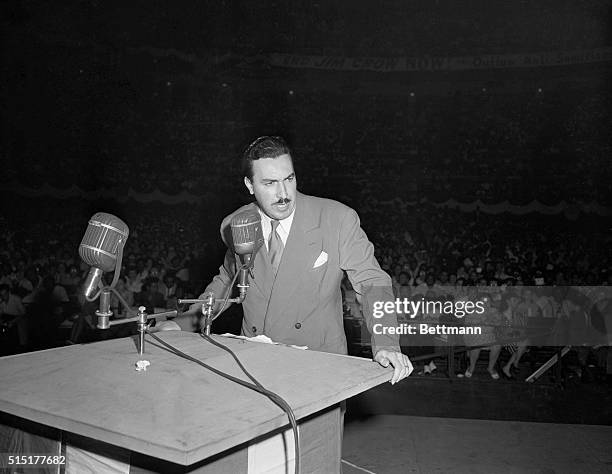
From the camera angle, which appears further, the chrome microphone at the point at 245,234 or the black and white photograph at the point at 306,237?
the chrome microphone at the point at 245,234

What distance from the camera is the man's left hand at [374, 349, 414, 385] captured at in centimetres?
184

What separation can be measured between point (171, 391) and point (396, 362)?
0.76m

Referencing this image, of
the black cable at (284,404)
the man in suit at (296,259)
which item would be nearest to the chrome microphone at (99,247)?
the black cable at (284,404)

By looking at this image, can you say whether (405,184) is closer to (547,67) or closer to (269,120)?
(269,120)

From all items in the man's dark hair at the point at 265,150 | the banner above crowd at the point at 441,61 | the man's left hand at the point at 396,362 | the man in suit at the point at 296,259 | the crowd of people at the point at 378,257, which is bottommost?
the crowd of people at the point at 378,257

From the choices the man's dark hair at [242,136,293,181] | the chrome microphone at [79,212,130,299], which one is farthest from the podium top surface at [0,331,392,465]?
the man's dark hair at [242,136,293,181]

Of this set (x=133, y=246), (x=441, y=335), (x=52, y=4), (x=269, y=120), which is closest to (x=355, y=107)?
(x=269, y=120)

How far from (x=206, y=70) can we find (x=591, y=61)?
39.6 feet

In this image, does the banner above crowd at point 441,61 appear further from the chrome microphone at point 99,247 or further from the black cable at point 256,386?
the chrome microphone at point 99,247

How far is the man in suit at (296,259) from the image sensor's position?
2.40 m

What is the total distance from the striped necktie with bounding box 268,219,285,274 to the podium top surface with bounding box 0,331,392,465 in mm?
575

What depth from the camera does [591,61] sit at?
17.0m

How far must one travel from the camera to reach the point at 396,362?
186 centimetres

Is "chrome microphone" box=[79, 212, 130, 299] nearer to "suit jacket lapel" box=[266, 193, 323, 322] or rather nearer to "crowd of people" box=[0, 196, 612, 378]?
"suit jacket lapel" box=[266, 193, 323, 322]
